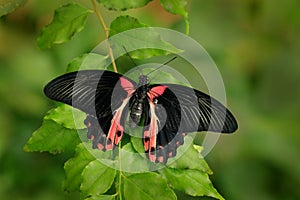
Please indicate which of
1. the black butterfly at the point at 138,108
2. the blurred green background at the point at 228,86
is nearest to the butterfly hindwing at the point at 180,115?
the black butterfly at the point at 138,108

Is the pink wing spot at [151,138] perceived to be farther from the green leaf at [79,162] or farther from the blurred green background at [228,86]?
the blurred green background at [228,86]

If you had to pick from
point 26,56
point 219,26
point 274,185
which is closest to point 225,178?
point 274,185

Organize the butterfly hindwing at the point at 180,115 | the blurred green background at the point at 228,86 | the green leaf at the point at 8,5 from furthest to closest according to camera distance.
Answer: the blurred green background at the point at 228,86 < the green leaf at the point at 8,5 < the butterfly hindwing at the point at 180,115

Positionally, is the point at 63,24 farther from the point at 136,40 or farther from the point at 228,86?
the point at 228,86

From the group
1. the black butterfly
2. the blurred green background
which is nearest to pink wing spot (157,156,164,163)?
the black butterfly

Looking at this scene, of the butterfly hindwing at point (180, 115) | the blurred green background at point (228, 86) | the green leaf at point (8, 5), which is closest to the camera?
the butterfly hindwing at point (180, 115)

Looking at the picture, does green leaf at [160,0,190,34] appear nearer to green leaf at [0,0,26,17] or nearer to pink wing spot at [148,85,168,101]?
pink wing spot at [148,85,168,101]

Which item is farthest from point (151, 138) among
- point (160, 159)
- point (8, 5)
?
point (8, 5)
